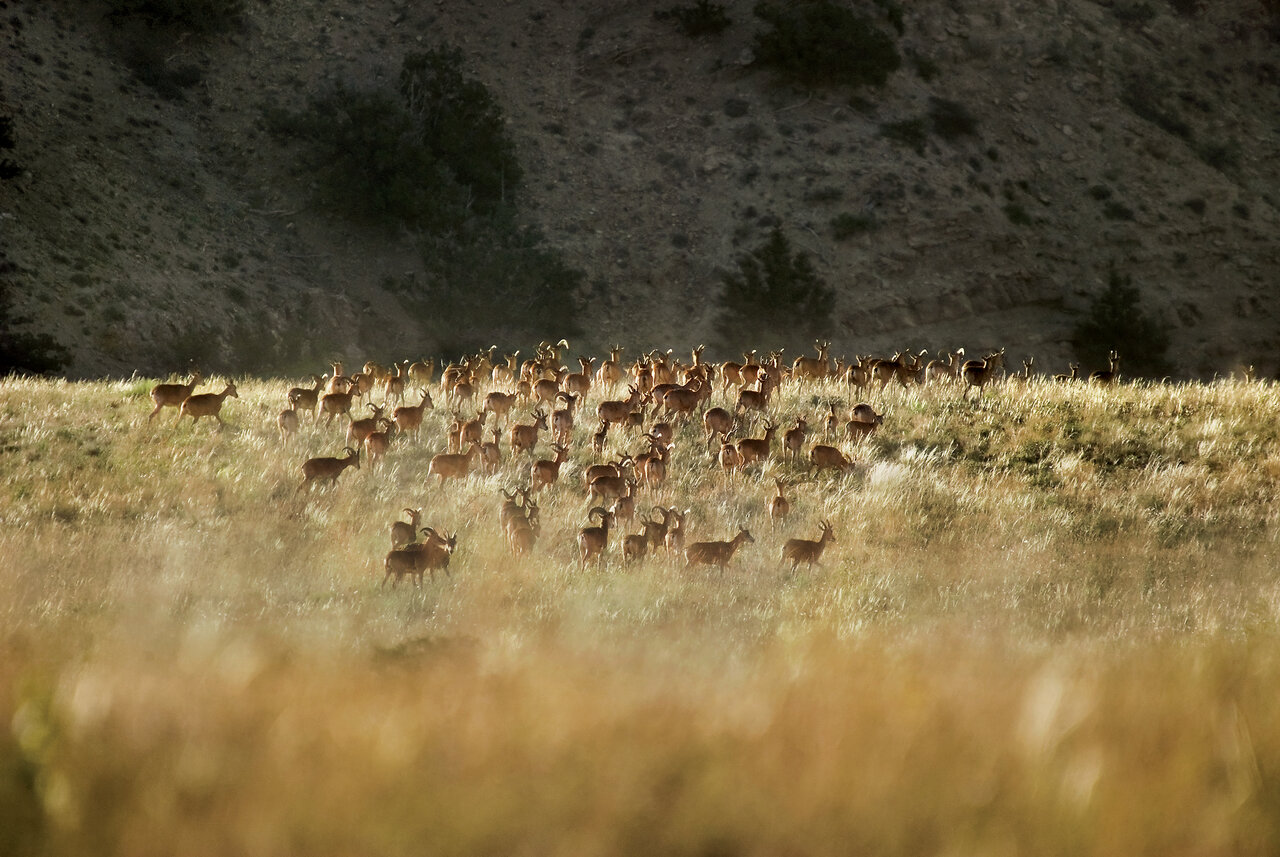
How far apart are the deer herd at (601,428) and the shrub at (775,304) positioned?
26.8m

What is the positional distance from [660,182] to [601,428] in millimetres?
40030

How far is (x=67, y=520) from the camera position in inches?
407

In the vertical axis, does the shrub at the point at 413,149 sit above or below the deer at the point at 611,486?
above

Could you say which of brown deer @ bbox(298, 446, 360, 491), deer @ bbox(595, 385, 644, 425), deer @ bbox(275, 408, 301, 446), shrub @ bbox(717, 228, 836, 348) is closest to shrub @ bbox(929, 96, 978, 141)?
shrub @ bbox(717, 228, 836, 348)

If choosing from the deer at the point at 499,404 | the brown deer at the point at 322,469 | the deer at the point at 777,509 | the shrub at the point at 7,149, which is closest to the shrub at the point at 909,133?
the shrub at the point at 7,149

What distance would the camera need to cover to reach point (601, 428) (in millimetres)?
14266

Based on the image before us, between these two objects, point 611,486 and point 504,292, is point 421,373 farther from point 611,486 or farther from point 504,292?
point 504,292

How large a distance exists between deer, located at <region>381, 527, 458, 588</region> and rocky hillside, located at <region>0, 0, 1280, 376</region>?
33.3 meters

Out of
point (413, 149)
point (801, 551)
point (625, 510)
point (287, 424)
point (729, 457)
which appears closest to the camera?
point (801, 551)

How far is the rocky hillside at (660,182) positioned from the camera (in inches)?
1736

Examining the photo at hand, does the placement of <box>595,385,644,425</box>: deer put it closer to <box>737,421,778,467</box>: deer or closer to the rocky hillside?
<box>737,421,778,467</box>: deer

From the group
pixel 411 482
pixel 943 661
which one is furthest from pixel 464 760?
pixel 411 482

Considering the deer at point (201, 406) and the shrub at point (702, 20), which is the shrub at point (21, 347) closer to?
the deer at point (201, 406)

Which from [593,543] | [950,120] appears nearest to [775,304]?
[950,120]
